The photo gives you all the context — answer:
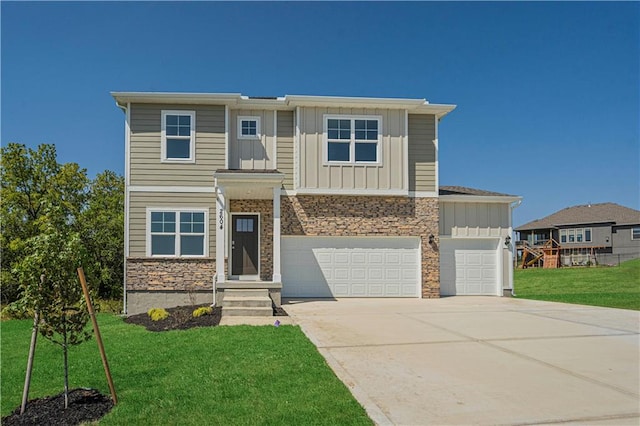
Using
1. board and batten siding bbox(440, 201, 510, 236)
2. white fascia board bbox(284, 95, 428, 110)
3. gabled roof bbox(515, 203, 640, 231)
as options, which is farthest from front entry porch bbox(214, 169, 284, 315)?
gabled roof bbox(515, 203, 640, 231)

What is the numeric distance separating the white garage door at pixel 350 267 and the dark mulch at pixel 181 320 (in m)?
2.96

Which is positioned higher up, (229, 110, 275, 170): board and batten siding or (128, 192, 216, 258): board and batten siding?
(229, 110, 275, 170): board and batten siding

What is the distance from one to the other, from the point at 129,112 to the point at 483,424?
13.6 meters

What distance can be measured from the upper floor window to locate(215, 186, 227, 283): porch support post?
7.57 ft

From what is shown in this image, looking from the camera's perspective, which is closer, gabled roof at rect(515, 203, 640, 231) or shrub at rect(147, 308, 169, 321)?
shrub at rect(147, 308, 169, 321)

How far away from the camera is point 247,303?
12.0 meters

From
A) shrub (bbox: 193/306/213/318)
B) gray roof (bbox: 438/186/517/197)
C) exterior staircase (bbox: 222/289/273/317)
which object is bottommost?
shrub (bbox: 193/306/213/318)

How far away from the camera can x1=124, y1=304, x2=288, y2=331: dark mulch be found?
34.1 ft

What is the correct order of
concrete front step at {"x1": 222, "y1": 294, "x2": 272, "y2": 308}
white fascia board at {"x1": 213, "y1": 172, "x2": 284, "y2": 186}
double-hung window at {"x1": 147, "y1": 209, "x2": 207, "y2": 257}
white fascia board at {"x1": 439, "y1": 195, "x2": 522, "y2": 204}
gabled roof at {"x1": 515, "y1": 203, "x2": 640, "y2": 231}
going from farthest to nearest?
gabled roof at {"x1": 515, "y1": 203, "x2": 640, "y2": 231} → white fascia board at {"x1": 439, "y1": 195, "x2": 522, "y2": 204} → double-hung window at {"x1": 147, "y1": 209, "x2": 207, "y2": 257} → white fascia board at {"x1": 213, "y1": 172, "x2": 284, "y2": 186} → concrete front step at {"x1": 222, "y1": 294, "x2": 272, "y2": 308}

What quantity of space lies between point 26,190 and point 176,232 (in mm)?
9293

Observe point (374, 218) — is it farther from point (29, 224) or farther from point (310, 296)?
point (29, 224)

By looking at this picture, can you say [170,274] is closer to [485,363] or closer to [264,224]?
[264,224]

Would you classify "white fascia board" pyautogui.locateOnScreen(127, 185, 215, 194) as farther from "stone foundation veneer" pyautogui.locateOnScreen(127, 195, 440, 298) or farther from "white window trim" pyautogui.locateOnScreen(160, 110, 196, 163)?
"stone foundation veneer" pyautogui.locateOnScreen(127, 195, 440, 298)

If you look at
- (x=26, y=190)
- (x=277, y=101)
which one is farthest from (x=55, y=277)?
(x=26, y=190)
